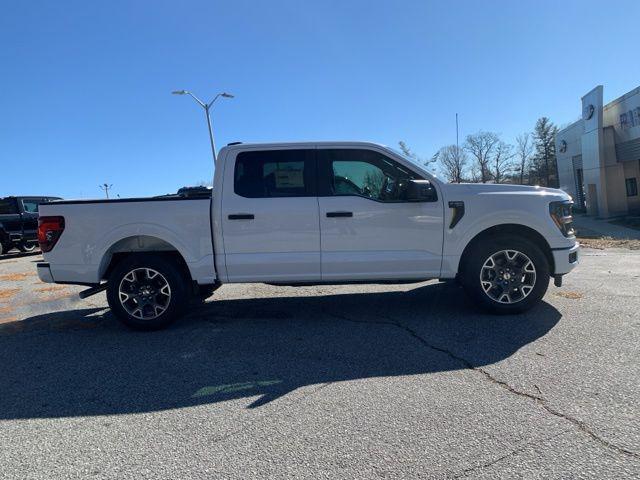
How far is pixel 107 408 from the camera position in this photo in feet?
11.3

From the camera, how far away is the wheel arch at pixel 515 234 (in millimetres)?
5254

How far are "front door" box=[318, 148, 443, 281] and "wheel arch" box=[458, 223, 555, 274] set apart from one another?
38 centimetres

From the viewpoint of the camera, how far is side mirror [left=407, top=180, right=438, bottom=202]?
16.2 ft

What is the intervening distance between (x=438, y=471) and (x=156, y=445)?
5.64 feet

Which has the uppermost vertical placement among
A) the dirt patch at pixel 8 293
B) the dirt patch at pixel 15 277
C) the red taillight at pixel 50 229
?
the red taillight at pixel 50 229

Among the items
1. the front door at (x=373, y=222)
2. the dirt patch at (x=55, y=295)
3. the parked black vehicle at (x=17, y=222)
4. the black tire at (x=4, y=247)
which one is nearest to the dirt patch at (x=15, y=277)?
the dirt patch at (x=55, y=295)

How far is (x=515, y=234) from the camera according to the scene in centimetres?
527

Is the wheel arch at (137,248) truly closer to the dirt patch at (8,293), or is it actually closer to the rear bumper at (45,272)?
the rear bumper at (45,272)

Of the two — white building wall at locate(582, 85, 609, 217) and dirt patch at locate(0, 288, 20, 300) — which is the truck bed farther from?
white building wall at locate(582, 85, 609, 217)

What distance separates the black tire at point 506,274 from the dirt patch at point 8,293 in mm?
7858

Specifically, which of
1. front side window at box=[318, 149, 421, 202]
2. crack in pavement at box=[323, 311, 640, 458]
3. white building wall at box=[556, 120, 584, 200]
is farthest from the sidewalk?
crack in pavement at box=[323, 311, 640, 458]

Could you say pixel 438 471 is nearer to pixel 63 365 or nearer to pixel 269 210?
pixel 269 210

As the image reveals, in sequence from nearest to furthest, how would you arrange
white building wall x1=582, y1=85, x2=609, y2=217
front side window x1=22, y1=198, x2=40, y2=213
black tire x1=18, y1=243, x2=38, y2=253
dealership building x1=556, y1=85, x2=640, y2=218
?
1. front side window x1=22, y1=198, x2=40, y2=213
2. black tire x1=18, y1=243, x2=38, y2=253
3. dealership building x1=556, y1=85, x2=640, y2=218
4. white building wall x1=582, y1=85, x2=609, y2=217

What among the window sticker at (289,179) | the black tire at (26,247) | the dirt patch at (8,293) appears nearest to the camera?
the window sticker at (289,179)
